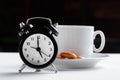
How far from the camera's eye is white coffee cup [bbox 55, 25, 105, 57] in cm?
90

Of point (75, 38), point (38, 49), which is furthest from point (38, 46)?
point (75, 38)

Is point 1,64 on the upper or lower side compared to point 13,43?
upper

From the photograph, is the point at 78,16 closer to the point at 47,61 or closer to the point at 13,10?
the point at 13,10

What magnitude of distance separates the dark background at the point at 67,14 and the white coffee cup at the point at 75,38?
1938 millimetres

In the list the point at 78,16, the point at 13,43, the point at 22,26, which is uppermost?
the point at 22,26

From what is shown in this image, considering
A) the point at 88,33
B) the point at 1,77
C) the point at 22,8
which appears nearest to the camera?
the point at 1,77

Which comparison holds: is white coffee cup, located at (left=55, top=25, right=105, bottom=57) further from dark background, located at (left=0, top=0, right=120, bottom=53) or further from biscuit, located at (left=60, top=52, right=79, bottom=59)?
dark background, located at (left=0, top=0, right=120, bottom=53)

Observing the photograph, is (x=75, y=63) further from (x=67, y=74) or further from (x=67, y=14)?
(x=67, y=14)

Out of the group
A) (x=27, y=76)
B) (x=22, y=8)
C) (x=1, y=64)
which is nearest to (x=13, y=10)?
(x=22, y=8)

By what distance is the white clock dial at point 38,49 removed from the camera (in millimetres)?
778

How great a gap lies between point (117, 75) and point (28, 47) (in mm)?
200

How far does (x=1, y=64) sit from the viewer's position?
92cm

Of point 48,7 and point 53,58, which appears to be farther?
point 48,7

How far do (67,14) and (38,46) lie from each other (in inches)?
82.9
